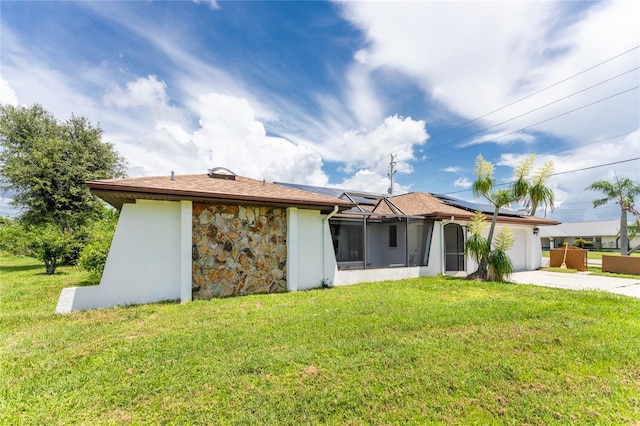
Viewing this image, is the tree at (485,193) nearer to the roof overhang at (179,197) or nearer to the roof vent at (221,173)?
the roof overhang at (179,197)

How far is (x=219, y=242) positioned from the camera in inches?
346

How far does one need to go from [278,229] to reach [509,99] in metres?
17.1

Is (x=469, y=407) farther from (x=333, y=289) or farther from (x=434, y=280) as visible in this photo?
(x=434, y=280)

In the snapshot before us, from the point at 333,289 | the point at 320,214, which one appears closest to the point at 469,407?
the point at 333,289

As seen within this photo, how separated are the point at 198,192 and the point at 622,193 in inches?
1321

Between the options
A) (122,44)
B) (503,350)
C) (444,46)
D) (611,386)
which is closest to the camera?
(611,386)

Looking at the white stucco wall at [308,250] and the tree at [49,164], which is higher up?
the tree at [49,164]

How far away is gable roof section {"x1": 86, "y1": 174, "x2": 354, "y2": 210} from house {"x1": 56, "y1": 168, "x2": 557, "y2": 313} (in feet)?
0.09

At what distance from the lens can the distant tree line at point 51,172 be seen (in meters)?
16.9

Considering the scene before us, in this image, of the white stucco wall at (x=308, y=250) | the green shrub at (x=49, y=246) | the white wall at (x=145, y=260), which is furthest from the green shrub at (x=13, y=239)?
the white stucco wall at (x=308, y=250)

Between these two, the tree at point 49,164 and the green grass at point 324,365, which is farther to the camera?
the tree at point 49,164

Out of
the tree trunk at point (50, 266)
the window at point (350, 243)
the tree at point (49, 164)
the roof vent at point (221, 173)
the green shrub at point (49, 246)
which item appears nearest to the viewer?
the roof vent at point (221, 173)

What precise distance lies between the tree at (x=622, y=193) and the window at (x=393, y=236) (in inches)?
877

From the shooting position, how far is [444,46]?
38.0 ft
